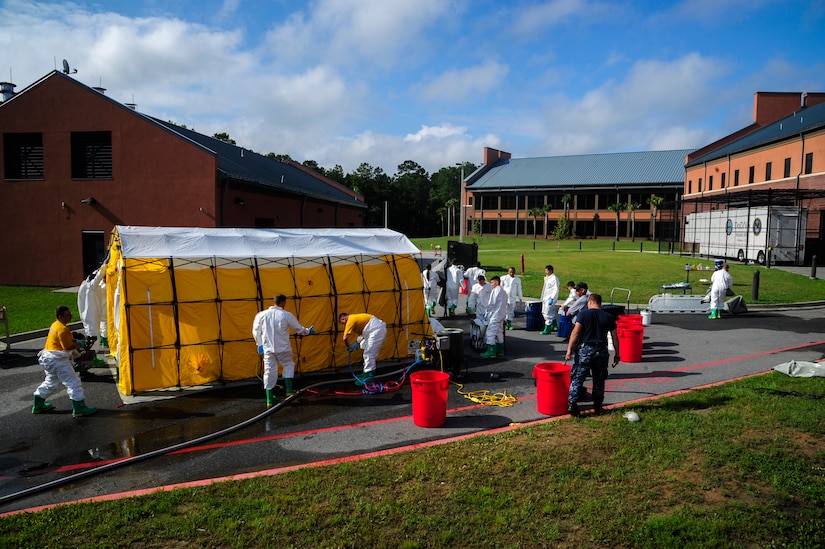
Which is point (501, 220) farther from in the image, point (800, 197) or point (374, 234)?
point (374, 234)

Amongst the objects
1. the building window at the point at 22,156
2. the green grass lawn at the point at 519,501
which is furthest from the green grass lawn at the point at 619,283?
the green grass lawn at the point at 519,501

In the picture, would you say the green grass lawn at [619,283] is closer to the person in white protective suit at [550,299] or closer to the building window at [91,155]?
the person in white protective suit at [550,299]

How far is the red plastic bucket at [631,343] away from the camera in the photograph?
11.8 metres

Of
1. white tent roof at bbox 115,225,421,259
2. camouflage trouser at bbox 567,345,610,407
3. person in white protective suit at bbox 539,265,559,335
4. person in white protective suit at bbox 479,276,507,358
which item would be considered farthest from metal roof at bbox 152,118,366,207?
camouflage trouser at bbox 567,345,610,407

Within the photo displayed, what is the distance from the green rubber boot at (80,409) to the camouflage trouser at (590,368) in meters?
7.92

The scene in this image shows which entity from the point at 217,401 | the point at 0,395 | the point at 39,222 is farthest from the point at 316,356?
the point at 39,222

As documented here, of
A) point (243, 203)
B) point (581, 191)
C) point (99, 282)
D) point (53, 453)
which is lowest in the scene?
point (53, 453)

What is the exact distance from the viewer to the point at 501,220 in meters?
76.8

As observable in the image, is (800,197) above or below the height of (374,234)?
above

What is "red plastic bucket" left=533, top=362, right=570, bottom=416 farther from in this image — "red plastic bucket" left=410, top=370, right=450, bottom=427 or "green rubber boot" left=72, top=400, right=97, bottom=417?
"green rubber boot" left=72, top=400, right=97, bottom=417

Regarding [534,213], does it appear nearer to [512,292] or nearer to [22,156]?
[512,292]

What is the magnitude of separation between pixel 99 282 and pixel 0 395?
3.72 m

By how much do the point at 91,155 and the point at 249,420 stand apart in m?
19.9

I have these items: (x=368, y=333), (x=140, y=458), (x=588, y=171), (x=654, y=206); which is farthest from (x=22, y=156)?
(x=588, y=171)
